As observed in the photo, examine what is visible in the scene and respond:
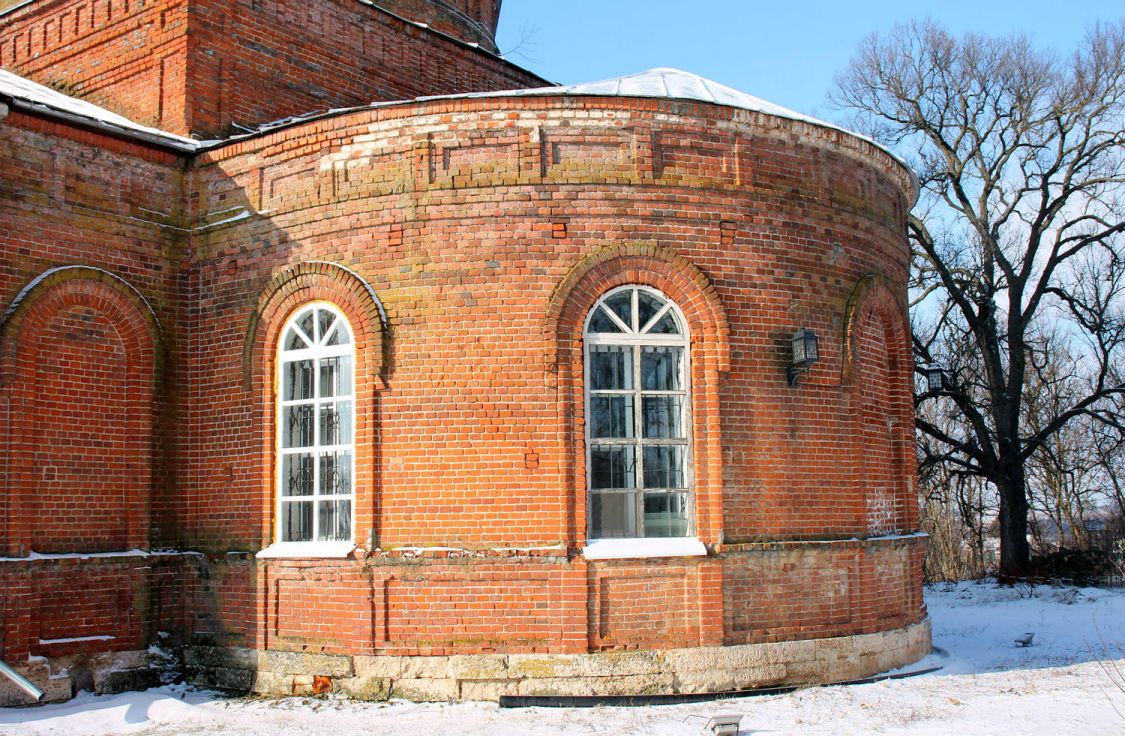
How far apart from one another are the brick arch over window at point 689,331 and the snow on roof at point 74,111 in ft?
14.5

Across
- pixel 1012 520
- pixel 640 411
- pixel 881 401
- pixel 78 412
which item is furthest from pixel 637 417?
pixel 1012 520

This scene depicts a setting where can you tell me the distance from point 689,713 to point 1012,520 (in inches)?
622

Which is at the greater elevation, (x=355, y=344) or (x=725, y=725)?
(x=355, y=344)

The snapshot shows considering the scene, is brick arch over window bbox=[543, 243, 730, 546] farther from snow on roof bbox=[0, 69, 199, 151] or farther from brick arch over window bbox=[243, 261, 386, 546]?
snow on roof bbox=[0, 69, 199, 151]

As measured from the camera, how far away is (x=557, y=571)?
934 centimetres

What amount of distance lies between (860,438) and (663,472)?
7.28 ft

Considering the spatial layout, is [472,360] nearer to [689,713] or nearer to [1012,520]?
[689,713]

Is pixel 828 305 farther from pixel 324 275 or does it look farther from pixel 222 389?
pixel 222 389

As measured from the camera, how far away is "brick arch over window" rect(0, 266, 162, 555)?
9.76 metres

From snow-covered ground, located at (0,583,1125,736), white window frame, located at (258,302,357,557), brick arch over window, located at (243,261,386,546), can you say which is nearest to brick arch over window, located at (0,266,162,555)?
brick arch over window, located at (243,261,386,546)

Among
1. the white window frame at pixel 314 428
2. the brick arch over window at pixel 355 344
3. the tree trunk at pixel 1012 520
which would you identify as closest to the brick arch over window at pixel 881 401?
the brick arch over window at pixel 355 344

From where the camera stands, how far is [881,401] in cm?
1155

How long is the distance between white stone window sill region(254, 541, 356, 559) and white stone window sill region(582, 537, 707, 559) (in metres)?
2.19

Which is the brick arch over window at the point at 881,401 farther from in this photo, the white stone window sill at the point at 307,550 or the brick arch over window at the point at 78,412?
the brick arch over window at the point at 78,412
